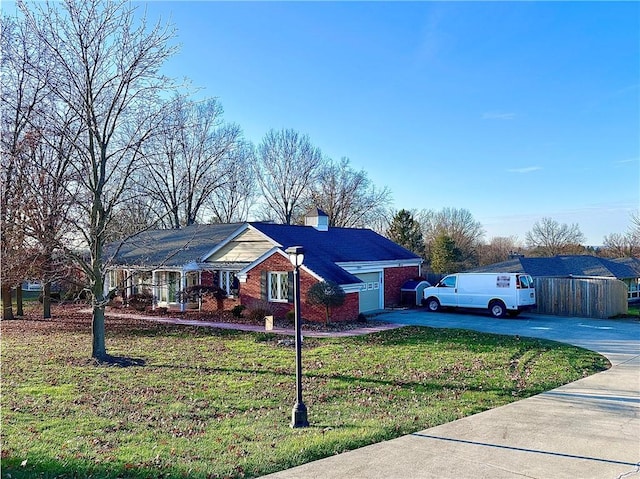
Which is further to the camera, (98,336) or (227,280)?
(227,280)

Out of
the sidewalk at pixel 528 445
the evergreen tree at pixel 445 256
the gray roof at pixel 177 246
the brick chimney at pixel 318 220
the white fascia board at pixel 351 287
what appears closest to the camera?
the sidewalk at pixel 528 445

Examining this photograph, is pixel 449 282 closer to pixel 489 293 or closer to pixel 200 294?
pixel 489 293

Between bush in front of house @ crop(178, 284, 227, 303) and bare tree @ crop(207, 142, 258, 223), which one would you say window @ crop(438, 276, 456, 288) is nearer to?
bush in front of house @ crop(178, 284, 227, 303)

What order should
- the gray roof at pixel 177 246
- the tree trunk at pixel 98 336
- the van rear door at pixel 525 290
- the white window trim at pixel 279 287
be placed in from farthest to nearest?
1. the gray roof at pixel 177 246
2. the white window trim at pixel 279 287
3. the van rear door at pixel 525 290
4. the tree trunk at pixel 98 336

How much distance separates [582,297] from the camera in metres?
22.5

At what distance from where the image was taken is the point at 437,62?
16141 mm

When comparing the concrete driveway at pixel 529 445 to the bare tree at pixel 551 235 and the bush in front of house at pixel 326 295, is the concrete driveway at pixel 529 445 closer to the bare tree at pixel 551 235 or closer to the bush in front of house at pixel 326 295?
the bush in front of house at pixel 326 295

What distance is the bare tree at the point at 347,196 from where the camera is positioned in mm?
49469

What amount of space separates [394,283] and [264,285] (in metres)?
7.83

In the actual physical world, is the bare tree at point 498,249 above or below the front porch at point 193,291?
above

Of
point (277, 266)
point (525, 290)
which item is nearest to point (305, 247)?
point (277, 266)

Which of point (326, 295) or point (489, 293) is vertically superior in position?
point (326, 295)

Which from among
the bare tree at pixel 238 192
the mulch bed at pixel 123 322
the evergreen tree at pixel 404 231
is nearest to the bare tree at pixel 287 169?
the bare tree at pixel 238 192

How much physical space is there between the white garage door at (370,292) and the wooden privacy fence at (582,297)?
7.68 metres
